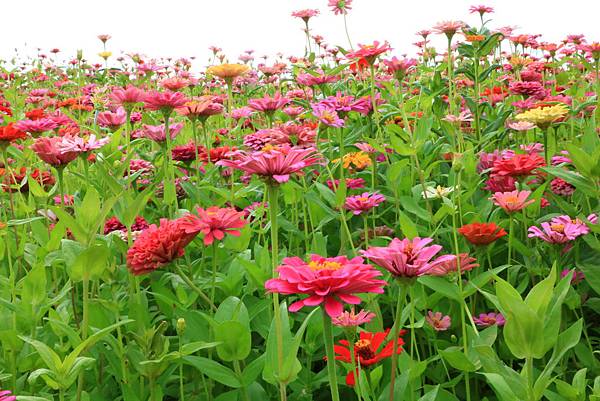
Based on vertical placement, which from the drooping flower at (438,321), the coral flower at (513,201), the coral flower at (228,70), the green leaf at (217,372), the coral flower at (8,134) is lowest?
the drooping flower at (438,321)

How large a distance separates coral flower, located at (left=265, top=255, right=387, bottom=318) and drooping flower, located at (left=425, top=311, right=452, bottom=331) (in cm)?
65

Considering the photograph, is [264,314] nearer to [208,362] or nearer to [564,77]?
[208,362]

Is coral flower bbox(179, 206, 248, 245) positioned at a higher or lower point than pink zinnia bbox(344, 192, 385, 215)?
higher

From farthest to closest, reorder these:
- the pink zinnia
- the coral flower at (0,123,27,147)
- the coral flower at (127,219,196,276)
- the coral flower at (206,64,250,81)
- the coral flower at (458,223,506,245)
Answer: the coral flower at (206,64,250,81), the coral flower at (0,123,27,147), the pink zinnia, the coral flower at (458,223,506,245), the coral flower at (127,219,196,276)

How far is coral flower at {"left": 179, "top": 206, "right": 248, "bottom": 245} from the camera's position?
1103 millimetres

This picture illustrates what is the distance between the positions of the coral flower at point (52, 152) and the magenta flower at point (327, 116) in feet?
2.09

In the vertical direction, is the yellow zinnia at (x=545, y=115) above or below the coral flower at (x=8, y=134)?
below

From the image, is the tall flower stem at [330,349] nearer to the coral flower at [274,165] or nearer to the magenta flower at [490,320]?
the coral flower at [274,165]

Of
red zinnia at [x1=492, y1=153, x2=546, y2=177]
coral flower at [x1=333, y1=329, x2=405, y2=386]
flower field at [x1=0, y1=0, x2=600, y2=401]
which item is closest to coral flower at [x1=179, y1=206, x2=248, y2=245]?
flower field at [x1=0, y1=0, x2=600, y2=401]

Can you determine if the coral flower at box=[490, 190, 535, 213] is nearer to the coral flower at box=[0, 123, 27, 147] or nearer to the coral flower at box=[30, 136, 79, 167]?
the coral flower at box=[30, 136, 79, 167]

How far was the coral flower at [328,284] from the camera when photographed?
777 millimetres

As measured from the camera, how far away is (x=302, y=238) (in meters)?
1.85

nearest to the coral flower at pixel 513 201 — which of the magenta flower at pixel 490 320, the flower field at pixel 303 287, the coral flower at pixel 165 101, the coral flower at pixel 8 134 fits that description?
the flower field at pixel 303 287

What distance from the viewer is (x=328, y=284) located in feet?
2.57
